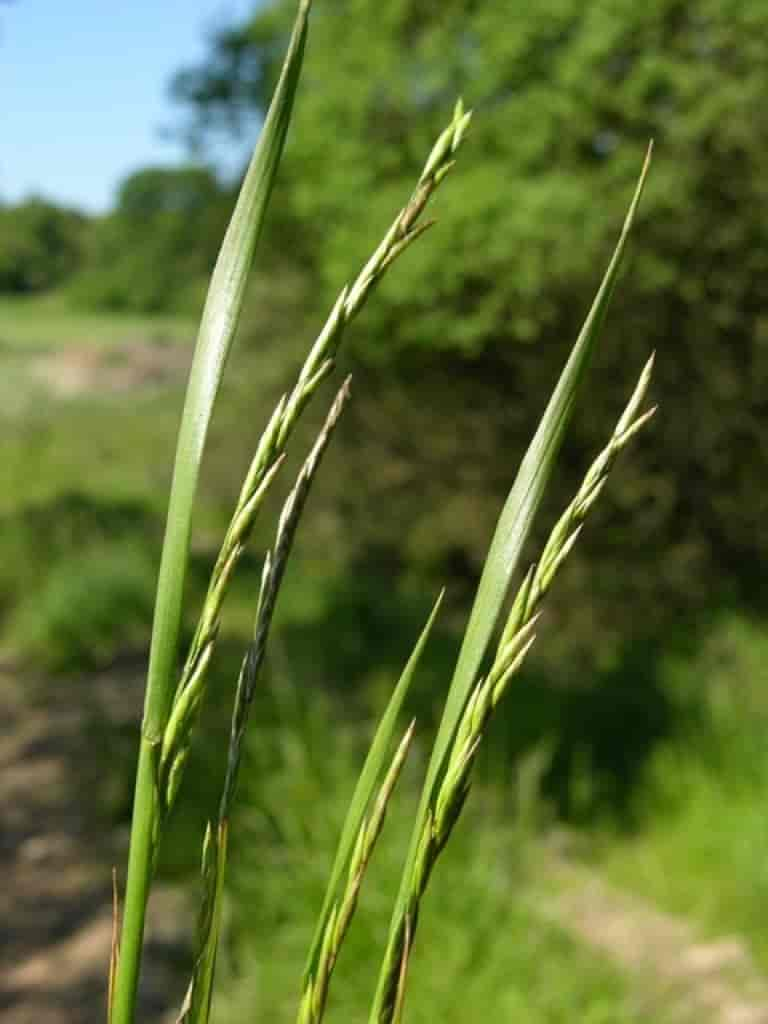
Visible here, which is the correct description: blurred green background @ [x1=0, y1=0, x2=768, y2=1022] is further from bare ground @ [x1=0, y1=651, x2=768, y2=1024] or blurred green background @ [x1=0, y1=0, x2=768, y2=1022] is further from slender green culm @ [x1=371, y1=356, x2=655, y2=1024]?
slender green culm @ [x1=371, y1=356, x2=655, y2=1024]

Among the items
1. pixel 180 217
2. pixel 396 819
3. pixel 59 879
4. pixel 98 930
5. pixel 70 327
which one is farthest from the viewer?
pixel 70 327

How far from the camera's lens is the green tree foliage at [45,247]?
114 ft

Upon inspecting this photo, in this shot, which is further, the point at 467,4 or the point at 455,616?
the point at 455,616

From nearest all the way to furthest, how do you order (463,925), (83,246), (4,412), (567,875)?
(463,925), (567,875), (4,412), (83,246)

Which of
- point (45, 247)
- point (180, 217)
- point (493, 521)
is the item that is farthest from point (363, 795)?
point (45, 247)

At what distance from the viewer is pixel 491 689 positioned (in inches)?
16.9

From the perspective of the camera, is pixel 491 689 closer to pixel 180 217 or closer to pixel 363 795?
pixel 363 795

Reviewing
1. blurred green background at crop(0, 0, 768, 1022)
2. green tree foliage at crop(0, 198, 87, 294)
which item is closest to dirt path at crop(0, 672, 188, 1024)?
blurred green background at crop(0, 0, 768, 1022)

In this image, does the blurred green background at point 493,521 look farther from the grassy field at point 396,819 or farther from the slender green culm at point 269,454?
the slender green culm at point 269,454

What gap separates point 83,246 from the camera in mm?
43750

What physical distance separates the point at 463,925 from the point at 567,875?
0.94 m

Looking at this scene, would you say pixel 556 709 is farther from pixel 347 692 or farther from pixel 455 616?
pixel 455 616

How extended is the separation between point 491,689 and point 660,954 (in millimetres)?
3272

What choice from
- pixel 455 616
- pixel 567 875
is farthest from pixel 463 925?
pixel 455 616
